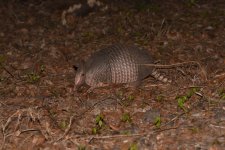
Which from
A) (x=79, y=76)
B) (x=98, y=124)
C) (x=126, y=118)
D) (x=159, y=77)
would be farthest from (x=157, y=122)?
(x=79, y=76)

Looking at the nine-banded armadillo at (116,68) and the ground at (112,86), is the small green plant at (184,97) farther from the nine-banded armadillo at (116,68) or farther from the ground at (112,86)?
the nine-banded armadillo at (116,68)

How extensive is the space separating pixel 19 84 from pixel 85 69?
106 centimetres

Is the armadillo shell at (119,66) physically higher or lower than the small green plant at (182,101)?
higher

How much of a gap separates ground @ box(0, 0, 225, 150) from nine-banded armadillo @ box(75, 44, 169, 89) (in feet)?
0.44

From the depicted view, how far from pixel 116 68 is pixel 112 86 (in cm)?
27

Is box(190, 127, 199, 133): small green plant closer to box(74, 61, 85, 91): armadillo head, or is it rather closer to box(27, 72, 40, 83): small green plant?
box(74, 61, 85, 91): armadillo head

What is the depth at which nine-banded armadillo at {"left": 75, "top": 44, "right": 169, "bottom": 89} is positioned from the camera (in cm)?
606

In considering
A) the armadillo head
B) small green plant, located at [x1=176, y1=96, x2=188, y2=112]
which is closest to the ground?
small green plant, located at [x1=176, y1=96, x2=188, y2=112]

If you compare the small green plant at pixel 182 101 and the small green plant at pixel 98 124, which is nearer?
the small green plant at pixel 98 124

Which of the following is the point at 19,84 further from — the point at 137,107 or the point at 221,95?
the point at 221,95

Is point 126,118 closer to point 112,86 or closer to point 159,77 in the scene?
point 112,86

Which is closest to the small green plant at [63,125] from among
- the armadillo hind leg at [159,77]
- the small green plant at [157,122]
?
the small green plant at [157,122]

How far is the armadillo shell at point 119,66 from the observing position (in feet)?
19.9

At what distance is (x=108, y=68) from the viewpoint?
20.1 ft
